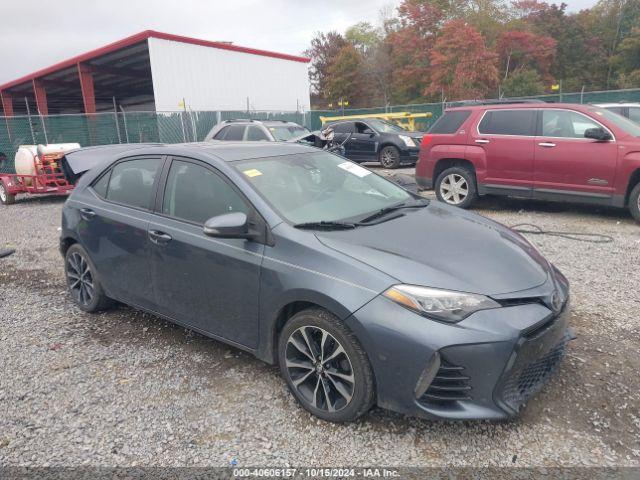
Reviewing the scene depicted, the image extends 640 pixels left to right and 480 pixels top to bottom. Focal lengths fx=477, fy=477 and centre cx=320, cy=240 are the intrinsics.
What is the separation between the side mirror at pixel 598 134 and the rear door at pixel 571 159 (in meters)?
0.07

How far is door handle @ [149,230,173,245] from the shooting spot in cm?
348

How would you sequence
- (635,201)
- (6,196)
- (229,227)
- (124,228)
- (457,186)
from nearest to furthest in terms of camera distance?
(229,227)
(124,228)
(635,201)
(457,186)
(6,196)

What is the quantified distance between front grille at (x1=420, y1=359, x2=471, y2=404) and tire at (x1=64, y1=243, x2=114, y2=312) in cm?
317

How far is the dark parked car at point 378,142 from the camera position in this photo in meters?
14.2

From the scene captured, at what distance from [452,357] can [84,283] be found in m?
3.59

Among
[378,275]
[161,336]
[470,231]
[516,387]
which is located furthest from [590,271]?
[161,336]

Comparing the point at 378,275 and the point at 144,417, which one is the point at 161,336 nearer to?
the point at 144,417

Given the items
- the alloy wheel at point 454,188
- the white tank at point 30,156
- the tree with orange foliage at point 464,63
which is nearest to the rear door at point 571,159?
the alloy wheel at point 454,188

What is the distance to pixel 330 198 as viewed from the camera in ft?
11.4

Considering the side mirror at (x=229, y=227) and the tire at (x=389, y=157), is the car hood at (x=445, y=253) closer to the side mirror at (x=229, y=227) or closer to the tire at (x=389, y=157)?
the side mirror at (x=229, y=227)

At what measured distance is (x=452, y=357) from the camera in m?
2.39

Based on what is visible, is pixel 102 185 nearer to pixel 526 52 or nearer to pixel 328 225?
pixel 328 225

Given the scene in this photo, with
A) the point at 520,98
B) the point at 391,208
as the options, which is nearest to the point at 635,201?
the point at 391,208

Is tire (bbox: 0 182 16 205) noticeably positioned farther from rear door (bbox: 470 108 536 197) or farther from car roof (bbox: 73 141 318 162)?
rear door (bbox: 470 108 536 197)
